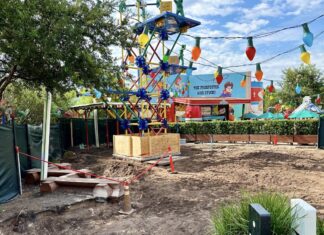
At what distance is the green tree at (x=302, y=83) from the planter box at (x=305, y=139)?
23.0 meters

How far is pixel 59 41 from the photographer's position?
20.9 ft

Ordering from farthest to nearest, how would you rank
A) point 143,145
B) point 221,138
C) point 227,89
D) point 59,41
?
point 227,89
point 221,138
point 143,145
point 59,41

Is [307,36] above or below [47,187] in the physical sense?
above

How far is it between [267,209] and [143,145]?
388 inches

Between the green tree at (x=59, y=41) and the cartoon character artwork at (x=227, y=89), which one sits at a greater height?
the cartoon character artwork at (x=227, y=89)

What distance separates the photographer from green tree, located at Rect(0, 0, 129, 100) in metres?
5.69

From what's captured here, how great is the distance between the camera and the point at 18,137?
980 cm

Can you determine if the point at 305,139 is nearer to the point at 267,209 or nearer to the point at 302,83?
the point at 267,209

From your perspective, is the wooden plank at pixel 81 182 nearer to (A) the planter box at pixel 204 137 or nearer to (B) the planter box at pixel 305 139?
(B) the planter box at pixel 305 139

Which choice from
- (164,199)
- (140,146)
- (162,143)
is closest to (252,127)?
(162,143)

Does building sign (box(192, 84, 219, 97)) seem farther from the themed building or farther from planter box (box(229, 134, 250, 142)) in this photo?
planter box (box(229, 134, 250, 142))

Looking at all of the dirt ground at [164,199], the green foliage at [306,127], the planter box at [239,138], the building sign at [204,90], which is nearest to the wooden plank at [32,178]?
the dirt ground at [164,199]

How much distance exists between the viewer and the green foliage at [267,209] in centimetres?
319

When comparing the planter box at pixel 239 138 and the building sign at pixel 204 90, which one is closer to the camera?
the planter box at pixel 239 138
